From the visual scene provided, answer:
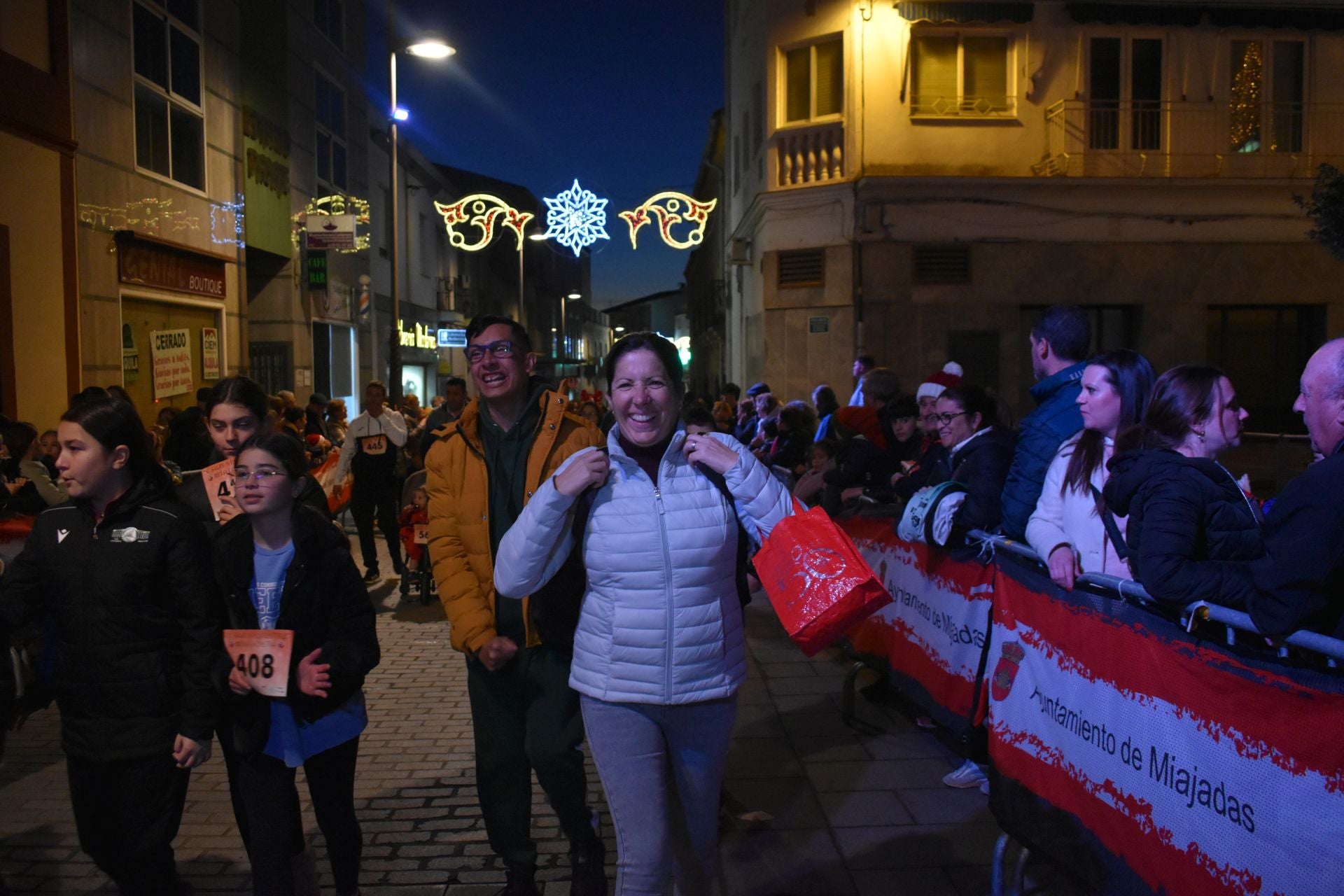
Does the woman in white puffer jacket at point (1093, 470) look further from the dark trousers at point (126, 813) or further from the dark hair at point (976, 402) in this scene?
the dark trousers at point (126, 813)

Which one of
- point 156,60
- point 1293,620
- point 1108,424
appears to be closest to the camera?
point 1293,620

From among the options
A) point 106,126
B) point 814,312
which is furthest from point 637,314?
point 106,126

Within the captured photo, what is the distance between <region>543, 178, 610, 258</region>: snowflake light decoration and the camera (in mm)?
16250

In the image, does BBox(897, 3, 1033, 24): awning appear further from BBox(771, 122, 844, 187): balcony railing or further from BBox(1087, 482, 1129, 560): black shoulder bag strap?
BBox(1087, 482, 1129, 560): black shoulder bag strap

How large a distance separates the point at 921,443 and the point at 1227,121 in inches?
577

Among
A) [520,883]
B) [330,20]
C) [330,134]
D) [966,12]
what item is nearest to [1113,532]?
[520,883]

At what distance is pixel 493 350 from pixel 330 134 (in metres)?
22.3

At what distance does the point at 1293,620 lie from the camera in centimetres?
259

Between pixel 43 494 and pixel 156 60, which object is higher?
pixel 156 60

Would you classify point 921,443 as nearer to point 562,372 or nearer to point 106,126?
point 106,126

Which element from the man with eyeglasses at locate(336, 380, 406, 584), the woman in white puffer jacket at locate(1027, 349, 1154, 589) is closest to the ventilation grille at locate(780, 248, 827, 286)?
the man with eyeglasses at locate(336, 380, 406, 584)

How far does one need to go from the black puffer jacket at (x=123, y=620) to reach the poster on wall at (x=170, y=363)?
10.2 m

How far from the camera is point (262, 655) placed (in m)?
3.26

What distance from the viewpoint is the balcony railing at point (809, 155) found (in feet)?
61.9
